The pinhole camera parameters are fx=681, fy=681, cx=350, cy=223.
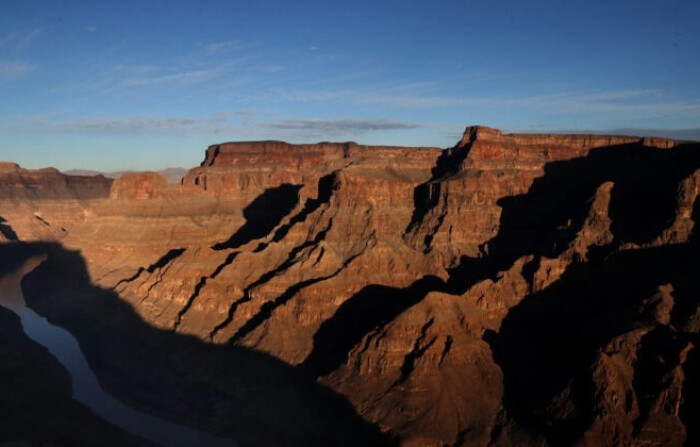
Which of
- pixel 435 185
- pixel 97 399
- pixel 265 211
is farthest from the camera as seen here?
pixel 265 211

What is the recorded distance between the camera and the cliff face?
49.4 m

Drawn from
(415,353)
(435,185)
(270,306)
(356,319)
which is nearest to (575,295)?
(415,353)

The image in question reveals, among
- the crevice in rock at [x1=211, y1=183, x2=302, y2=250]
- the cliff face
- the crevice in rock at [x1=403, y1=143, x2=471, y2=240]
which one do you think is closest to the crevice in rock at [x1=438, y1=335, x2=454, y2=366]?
the cliff face

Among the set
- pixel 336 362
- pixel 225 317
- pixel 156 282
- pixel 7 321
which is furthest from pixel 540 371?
pixel 7 321

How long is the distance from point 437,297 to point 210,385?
2345cm

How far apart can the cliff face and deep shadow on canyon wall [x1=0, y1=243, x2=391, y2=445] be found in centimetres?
26

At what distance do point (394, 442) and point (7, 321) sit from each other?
6449 cm

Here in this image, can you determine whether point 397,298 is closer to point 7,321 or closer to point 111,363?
point 111,363

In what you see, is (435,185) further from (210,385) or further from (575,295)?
(210,385)

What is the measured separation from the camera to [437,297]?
2329 inches

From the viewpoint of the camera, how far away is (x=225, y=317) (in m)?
75.6

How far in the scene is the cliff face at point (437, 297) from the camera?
49.4 m

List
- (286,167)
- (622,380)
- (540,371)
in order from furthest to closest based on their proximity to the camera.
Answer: (286,167)
(540,371)
(622,380)

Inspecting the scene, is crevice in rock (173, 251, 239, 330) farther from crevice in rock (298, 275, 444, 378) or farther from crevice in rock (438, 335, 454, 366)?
crevice in rock (438, 335, 454, 366)
